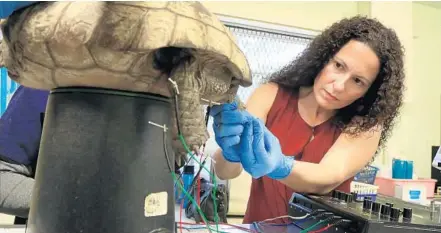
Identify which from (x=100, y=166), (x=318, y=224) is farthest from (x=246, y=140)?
(x=100, y=166)

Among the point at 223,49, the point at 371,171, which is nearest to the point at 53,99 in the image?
Result: the point at 223,49

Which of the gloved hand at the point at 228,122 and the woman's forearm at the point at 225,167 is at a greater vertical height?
the gloved hand at the point at 228,122

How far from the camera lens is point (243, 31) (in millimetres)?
2426

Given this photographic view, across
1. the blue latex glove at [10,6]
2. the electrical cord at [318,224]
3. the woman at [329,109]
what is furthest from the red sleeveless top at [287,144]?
the blue latex glove at [10,6]

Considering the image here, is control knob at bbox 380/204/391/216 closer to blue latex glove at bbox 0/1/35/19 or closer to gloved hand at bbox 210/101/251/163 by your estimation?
gloved hand at bbox 210/101/251/163

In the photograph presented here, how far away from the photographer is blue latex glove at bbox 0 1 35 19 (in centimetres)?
48

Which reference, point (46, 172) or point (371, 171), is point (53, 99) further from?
point (371, 171)

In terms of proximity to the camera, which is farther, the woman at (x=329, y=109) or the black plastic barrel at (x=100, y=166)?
the woman at (x=329, y=109)

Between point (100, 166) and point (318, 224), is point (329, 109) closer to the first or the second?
point (318, 224)

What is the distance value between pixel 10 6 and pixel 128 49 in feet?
0.51

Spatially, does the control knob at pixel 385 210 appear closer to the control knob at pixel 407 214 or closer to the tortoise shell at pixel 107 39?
the control knob at pixel 407 214

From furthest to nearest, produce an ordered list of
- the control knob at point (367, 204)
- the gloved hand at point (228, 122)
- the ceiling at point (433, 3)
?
the ceiling at point (433, 3), the control knob at point (367, 204), the gloved hand at point (228, 122)

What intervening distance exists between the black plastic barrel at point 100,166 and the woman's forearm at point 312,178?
61 cm

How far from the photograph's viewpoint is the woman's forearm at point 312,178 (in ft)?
3.57
